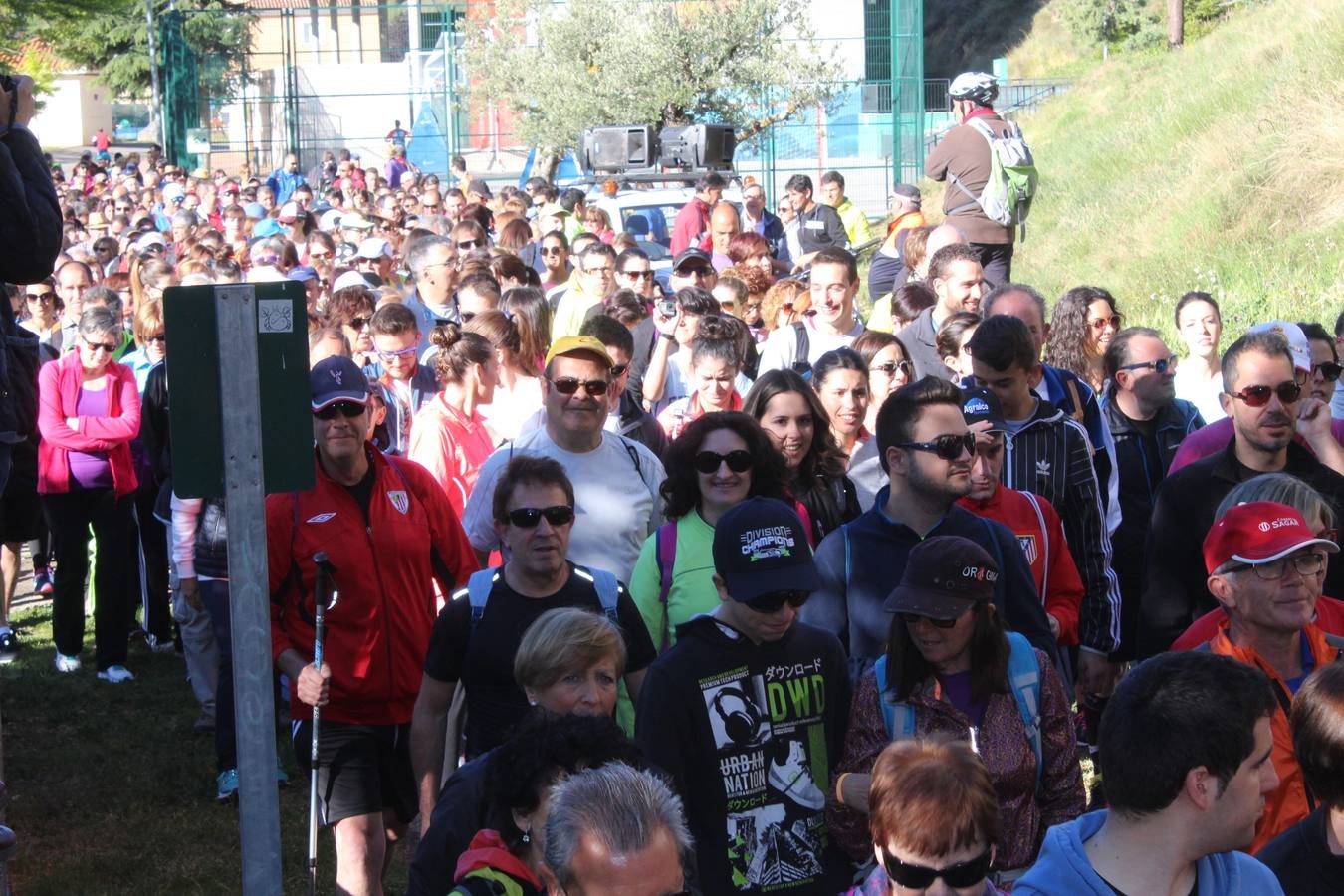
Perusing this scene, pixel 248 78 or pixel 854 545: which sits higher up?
pixel 248 78

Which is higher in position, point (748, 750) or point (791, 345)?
point (791, 345)

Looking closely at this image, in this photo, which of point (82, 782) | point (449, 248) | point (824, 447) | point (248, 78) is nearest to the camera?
point (824, 447)

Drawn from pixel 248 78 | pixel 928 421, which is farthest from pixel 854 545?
pixel 248 78

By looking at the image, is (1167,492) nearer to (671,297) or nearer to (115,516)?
(671,297)

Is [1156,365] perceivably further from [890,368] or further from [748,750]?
[748,750]

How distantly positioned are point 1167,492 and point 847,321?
346 cm

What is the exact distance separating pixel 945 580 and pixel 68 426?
259 inches

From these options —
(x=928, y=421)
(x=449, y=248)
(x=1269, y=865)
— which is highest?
(x=449, y=248)

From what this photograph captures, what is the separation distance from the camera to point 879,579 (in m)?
4.66

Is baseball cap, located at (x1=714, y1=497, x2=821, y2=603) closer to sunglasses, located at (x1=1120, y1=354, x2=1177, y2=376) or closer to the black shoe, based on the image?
sunglasses, located at (x1=1120, y1=354, x2=1177, y2=376)

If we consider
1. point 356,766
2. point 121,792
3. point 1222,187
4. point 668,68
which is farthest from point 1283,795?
point 668,68

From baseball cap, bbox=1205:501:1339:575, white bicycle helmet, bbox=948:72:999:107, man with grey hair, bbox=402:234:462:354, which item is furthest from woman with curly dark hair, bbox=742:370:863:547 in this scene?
white bicycle helmet, bbox=948:72:999:107

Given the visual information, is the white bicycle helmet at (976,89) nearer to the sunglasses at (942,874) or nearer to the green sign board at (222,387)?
the green sign board at (222,387)

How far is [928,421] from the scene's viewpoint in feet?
15.8
